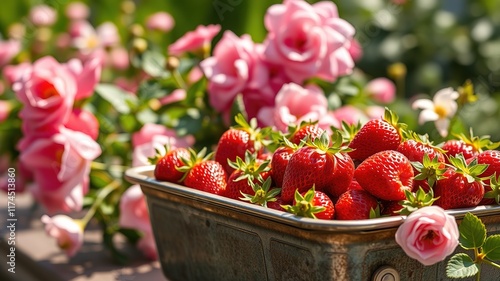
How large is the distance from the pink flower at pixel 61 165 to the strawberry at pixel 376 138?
415 mm

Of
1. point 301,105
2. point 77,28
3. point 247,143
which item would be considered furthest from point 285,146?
point 77,28

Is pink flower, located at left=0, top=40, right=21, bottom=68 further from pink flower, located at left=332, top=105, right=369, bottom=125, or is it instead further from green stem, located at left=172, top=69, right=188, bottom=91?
pink flower, located at left=332, top=105, right=369, bottom=125

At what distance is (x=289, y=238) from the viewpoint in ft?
1.96

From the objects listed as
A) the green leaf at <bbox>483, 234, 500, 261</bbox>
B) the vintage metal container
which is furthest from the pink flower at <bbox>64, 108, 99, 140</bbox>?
the green leaf at <bbox>483, 234, 500, 261</bbox>

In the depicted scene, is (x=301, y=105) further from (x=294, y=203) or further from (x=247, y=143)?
(x=294, y=203)

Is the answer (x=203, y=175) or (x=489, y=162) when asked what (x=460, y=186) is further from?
(x=203, y=175)

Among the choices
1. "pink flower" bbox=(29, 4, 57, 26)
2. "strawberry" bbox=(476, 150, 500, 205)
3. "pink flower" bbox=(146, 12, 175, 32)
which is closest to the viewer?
"strawberry" bbox=(476, 150, 500, 205)

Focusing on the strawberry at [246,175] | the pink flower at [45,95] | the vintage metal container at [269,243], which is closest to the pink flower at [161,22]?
the pink flower at [45,95]

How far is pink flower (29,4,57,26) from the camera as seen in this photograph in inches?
70.4

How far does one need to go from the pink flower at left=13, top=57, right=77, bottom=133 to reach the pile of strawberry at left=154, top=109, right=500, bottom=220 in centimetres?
34

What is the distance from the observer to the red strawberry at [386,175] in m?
0.60

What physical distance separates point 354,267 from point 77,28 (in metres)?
1.22

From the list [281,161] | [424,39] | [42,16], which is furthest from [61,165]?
[424,39]

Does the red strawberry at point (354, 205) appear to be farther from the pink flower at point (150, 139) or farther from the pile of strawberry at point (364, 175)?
the pink flower at point (150, 139)
